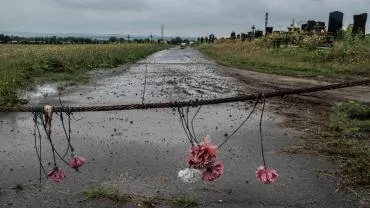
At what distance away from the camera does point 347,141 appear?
9023 millimetres

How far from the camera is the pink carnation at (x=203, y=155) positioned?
385cm

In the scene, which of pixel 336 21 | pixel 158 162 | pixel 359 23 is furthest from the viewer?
pixel 336 21

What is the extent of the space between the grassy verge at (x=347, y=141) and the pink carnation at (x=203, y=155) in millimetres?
3412

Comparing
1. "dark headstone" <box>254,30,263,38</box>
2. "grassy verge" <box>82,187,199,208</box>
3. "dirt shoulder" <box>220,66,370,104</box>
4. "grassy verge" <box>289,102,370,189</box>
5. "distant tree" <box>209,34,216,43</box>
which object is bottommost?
"distant tree" <box>209,34,216,43</box>

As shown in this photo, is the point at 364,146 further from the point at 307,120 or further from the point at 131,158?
the point at 131,158

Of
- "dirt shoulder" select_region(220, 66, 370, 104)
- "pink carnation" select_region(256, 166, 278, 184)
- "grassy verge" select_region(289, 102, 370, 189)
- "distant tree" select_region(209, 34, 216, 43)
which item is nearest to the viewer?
"pink carnation" select_region(256, 166, 278, 184)

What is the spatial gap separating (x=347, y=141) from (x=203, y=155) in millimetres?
5721

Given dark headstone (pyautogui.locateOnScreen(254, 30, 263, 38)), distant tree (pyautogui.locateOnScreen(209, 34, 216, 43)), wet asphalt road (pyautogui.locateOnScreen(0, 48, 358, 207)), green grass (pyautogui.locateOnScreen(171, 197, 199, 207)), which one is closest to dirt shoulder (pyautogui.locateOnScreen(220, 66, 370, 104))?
wet asphalt road (pyautogui.locateOnScreen(0, 48, 358, 207))

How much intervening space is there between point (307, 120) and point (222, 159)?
12.3 feet

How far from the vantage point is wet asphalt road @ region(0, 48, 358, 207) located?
6195mm

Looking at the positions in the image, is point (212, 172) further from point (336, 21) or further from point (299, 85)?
point (336, 21)

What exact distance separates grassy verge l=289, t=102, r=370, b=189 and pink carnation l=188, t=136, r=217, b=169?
11.2ft

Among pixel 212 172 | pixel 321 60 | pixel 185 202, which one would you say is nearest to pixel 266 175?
pixel 212 172

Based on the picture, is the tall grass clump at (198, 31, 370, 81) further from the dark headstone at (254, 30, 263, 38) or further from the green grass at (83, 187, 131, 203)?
the dark headstone at (254, 30, 263, 38)
